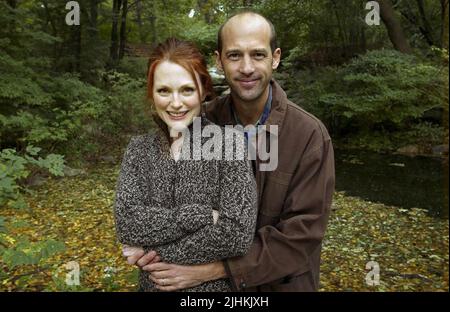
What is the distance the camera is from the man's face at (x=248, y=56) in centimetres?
183

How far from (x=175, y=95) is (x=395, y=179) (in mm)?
7482

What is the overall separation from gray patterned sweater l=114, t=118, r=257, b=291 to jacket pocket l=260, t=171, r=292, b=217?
13 centimetres

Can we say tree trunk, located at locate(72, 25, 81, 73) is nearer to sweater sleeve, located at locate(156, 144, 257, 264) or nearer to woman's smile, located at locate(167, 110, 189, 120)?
woman's smile, located at locate(167, 110, 189, 120)

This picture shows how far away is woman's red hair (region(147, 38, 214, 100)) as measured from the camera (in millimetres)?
1634

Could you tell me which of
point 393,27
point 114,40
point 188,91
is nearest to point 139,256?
point 188,91

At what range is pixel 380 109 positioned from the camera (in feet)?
34.1

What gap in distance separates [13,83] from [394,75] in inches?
321

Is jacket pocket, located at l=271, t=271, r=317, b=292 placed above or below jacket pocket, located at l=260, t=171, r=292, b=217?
below

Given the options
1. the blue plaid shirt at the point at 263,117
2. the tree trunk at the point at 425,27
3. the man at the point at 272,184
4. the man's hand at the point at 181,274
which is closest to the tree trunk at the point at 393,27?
the tree trunk at the point at 425,27

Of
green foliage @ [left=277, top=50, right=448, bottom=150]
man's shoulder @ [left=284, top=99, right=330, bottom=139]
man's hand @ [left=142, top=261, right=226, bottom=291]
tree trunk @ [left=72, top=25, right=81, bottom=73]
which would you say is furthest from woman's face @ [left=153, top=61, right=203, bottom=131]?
tree trunk @ [left=72, top=25, right=81, bottom=73]

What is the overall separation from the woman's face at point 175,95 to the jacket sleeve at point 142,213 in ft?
0.64

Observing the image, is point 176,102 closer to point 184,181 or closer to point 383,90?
point 184,181
